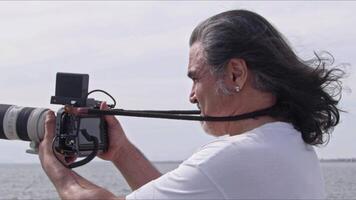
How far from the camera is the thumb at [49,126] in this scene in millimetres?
3409

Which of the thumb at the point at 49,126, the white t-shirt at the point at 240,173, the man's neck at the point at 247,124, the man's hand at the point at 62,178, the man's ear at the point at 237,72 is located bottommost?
the man's hand at the point at 62,178

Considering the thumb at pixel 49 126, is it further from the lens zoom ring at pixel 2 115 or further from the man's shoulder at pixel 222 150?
the man's shoulder at pixel 222 150

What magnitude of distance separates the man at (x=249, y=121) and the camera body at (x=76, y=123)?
0.37ft

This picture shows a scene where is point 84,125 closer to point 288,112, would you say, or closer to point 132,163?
point 132,163

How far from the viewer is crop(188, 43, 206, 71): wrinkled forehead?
10.1 feet

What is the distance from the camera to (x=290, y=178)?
292 cm

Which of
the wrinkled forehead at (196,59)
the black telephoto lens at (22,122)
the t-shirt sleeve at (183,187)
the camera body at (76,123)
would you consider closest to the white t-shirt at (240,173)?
the t-shirt sleeve at (183,187)

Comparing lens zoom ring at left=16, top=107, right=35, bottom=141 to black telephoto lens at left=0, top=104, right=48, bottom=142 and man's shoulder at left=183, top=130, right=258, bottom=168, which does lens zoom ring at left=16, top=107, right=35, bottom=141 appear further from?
man's shoulder at left=183, top=130, right=258, bottom=168

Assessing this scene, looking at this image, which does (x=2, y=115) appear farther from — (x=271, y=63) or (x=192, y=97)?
(x=271, y=63)

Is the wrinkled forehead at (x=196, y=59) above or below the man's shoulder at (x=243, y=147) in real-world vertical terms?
above

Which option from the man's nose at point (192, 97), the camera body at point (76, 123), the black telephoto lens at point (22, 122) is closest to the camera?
the man's nose at point (192, 97)

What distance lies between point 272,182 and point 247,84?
379mm

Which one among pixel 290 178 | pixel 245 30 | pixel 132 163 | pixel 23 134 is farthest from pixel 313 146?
pixel 23 134

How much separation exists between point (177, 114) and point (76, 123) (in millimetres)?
402
